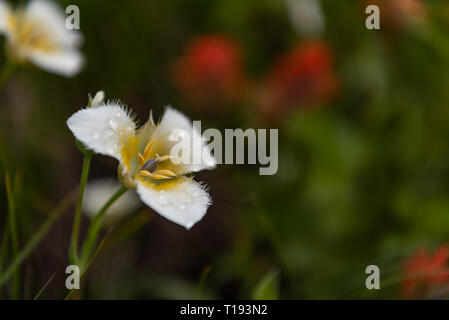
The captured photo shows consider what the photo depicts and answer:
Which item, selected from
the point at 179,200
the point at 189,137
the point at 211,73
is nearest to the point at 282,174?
the point at 211,73

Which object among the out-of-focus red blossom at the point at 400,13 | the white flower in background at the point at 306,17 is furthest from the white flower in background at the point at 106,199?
the out-of-focus red blossom at the point at 400,13

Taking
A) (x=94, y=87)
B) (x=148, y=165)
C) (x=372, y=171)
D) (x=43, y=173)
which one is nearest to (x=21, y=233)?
(x=43, y=173)

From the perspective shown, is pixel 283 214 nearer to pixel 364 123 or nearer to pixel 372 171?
pixel 372 171

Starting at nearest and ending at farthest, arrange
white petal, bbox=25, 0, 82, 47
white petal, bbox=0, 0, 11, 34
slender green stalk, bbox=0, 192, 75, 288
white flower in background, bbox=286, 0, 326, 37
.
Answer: slender green stalk, bbox=0, 192, 75, 288 → white petal, bbox=0, 0, 11, 34 → white petal, bbox=25, 0, 82, 47 → white flower in background, bbox=286, 0, 326, 37

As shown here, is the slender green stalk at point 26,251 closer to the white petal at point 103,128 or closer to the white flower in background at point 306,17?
the white petal at point 103,128

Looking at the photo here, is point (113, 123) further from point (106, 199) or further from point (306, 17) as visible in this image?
point (306, 17)

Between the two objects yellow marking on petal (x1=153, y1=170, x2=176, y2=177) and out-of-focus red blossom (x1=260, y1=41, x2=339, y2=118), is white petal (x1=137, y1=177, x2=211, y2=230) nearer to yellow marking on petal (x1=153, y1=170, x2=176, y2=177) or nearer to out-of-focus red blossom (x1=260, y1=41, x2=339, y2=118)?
yellow marking on petal (x1=153, y1=170, x2=176, y2=177)

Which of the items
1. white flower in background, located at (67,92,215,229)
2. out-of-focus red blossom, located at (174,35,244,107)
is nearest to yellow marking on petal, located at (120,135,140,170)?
white flower in background, located at (67,92,215,229)
